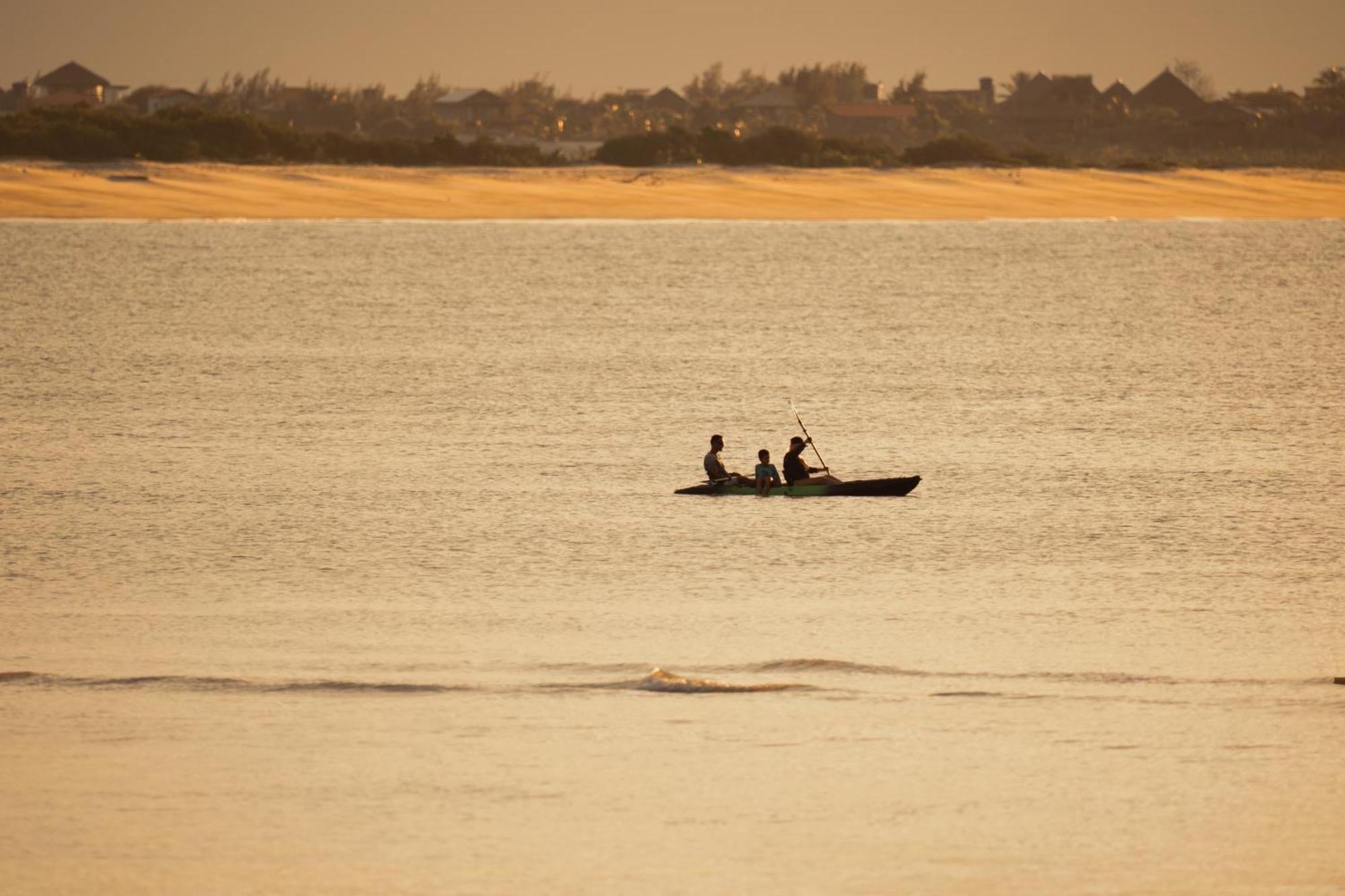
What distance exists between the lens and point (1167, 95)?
143 meters

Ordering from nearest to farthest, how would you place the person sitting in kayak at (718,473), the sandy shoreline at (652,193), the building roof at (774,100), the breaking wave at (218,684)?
the breaking wave at (218,684)
the person sitting in kayak at (718,473)
the sandy shoreline at (652,193)
the building roof at (774,100)

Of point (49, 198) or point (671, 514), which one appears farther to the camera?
point (49, 198)

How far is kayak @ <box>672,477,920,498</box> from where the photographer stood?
2247 cm

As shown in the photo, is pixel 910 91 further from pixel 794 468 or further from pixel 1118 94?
pixel 794 468

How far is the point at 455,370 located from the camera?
128 ft

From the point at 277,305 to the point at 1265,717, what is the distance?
46.1 metres

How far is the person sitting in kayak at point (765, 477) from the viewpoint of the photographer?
22.6 metres

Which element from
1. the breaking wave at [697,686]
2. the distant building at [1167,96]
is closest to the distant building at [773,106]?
the distant building at [1167,96]

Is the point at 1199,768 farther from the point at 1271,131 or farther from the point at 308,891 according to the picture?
the point at 1271,131

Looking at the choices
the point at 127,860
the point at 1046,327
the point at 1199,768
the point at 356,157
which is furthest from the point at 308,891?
the point at 356,157

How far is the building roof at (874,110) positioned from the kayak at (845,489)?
4626 inches

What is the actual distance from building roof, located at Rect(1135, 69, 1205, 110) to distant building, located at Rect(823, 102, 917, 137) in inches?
716

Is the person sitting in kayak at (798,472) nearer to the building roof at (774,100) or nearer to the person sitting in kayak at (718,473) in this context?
the person sitting in kayak at (718,473)

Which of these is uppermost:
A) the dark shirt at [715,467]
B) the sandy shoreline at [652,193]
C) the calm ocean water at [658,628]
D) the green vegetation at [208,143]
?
the green vegetation at [208,143]
